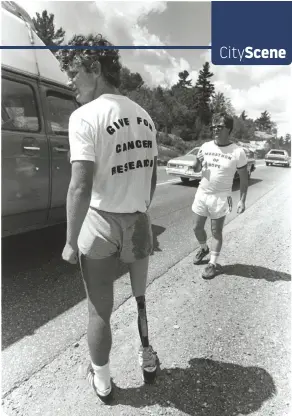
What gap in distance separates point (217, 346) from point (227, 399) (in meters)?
0.51

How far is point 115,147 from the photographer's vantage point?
1.72m

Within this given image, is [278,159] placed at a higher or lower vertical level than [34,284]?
lower

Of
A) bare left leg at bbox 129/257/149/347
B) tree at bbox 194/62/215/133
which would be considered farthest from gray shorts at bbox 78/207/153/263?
tree at bbox 194/62/215/133

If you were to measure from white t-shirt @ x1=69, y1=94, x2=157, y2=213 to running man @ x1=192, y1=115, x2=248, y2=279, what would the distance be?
1917 mm

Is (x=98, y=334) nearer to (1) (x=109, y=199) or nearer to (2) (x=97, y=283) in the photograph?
(2) (x=97, y=283)

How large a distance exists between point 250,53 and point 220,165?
3.94 feet

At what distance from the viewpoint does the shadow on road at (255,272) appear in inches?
151

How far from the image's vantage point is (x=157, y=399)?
2.02m

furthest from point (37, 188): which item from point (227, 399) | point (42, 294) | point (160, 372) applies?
point (227, 399)

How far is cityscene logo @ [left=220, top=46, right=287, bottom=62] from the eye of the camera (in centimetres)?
284

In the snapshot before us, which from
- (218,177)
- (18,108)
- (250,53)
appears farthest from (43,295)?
(250,53)

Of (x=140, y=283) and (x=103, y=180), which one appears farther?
(x=140, y=283)

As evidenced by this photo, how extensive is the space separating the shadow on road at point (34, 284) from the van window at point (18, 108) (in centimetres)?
151

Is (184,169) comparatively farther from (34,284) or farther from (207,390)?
(207,390)
